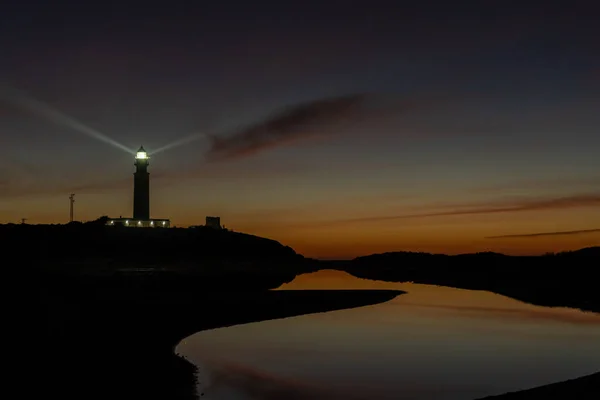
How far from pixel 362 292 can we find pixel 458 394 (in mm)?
38432

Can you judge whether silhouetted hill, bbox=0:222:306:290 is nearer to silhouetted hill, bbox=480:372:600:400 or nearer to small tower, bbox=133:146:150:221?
small tower, bbox=133:146:150:221

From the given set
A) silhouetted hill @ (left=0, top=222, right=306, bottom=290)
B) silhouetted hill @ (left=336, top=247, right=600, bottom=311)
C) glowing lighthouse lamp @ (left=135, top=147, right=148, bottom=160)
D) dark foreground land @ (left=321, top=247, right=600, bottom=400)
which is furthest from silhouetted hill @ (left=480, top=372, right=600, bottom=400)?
glowing lighthouse lamp @ (left=135, top=147, right=148, bottom=160)

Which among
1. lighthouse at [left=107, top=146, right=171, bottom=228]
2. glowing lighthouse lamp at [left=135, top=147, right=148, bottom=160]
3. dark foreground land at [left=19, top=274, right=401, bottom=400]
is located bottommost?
dark foreground land at [left=19, top=274, right=401, bottom=400]

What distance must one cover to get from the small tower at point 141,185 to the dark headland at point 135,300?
3802 millimetres

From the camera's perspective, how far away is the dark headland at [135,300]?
1725 centimetres

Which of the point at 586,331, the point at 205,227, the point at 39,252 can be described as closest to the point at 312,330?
the point at 586,331

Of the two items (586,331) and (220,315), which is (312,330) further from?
(586,331)

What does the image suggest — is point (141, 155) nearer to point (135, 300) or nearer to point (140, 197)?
point (140, 197)

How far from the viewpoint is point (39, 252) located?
79812mm

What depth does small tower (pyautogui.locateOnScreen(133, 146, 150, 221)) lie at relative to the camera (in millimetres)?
91062

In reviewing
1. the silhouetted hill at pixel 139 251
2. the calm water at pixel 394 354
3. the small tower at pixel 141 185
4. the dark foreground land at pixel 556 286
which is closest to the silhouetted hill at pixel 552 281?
the dark foreground land at pixel 556 286

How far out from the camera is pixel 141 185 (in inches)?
3615

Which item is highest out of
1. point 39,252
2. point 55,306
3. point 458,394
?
point 39,252

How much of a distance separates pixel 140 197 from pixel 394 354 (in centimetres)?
7449
